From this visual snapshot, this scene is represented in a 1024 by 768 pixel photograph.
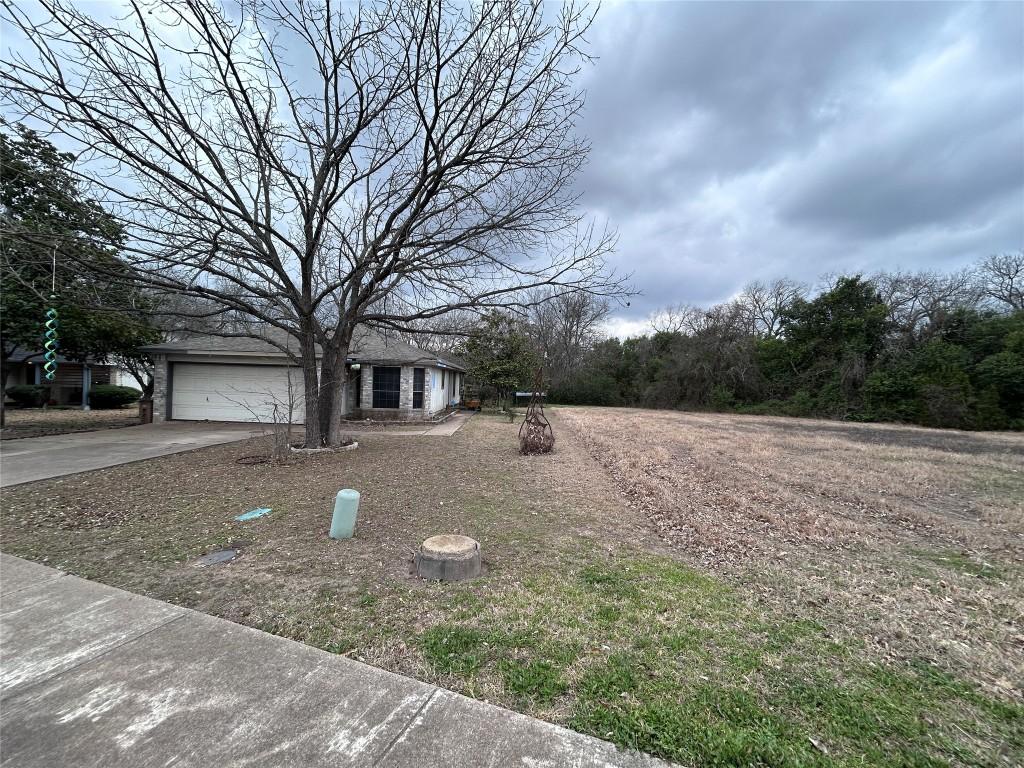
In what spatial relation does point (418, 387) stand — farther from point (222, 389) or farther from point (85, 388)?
point (85, 388)

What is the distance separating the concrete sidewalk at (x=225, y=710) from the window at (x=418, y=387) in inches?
490

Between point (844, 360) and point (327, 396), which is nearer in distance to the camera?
point (327, 396)

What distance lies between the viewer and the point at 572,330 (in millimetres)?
33219

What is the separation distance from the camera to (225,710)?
72.9 inches

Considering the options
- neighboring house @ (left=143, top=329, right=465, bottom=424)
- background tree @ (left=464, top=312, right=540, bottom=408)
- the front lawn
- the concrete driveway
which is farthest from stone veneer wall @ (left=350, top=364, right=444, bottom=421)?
the front lawn

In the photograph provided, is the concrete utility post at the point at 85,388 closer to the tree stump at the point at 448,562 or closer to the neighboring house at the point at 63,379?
the neighboring house at the point at 63,379

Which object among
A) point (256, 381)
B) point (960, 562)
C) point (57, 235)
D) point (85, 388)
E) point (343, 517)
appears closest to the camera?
point (960, 562)

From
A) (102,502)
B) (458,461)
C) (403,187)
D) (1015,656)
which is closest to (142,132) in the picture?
(403,187)

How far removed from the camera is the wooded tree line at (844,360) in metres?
19.7

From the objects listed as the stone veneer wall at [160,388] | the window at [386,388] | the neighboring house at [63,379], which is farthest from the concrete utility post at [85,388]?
the window at [386,388]

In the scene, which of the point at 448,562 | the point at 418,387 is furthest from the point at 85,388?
the point at 448,562

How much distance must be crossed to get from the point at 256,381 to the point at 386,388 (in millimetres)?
4153

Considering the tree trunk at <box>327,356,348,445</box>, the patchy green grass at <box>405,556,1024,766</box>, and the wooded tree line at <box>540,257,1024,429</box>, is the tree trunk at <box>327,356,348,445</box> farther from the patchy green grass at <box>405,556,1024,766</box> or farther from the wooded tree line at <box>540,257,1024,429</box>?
the wooded tree line at <box>540,257,1024,429</box>

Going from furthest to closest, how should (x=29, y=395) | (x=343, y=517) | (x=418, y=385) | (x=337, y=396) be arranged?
(x=29, y=395) < (x=418, y=385) < (x=337, y=396) < (x=343, y=517)
